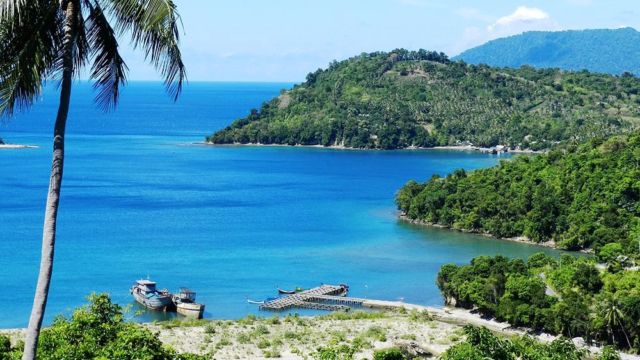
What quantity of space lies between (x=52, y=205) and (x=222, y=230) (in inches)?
2840

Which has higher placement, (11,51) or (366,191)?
(11,51)

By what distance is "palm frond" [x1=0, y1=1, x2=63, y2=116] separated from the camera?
12.5 meters

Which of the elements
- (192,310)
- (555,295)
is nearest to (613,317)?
(555,295)

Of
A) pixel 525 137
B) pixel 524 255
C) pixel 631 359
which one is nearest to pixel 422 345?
pixel 631 359

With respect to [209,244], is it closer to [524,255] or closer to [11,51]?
[524,255]

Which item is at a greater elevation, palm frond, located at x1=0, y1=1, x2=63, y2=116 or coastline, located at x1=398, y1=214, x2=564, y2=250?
palm frond, located at x1=0, y1=1, x2=63, y2=116

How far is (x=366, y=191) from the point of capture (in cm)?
11312

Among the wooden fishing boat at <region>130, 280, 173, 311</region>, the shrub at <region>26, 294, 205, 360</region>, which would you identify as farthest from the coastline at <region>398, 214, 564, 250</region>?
the shrub at <region>26, 294, 205, 360</region>

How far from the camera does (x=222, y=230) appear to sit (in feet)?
278

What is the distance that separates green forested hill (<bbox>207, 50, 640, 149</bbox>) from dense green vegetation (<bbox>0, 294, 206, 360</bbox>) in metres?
131

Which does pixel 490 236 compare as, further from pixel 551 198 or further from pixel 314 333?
pixel 314 333

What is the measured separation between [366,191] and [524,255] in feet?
133

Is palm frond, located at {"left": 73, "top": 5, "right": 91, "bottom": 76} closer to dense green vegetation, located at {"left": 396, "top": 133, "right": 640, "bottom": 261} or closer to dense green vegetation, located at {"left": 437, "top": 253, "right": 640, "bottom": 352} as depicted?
dense green vegetation, located at {"left": 437, "top": 253, "right": 640, "bottom": 352}

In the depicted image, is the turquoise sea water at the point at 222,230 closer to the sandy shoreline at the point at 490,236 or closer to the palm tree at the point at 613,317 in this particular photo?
the sandy shoreline at the point at 490,236
